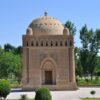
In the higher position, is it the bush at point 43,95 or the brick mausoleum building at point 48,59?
the brick mausoleum building at point 48,59

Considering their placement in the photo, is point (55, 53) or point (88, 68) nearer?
point (55, 53)

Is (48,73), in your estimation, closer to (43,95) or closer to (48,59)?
(48,59)

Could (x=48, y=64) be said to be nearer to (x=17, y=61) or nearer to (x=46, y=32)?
(x=46, y=32)

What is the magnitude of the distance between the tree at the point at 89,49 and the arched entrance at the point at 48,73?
12.3 m

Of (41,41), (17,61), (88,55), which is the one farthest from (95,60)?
(41,41)

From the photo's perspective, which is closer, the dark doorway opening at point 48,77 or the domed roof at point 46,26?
the dark doorway opening at point 48,77

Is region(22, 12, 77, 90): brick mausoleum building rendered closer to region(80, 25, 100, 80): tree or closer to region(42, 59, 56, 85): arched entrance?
region(42, 59, 56, 85): arched entrance

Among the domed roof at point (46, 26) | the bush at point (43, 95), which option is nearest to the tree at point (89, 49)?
the domed roof at point (46, 26)

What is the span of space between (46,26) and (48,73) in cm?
484

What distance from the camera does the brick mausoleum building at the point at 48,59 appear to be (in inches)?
1506

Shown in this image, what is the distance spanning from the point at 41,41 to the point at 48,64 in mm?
2456

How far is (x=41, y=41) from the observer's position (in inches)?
1532

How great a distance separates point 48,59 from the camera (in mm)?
38875

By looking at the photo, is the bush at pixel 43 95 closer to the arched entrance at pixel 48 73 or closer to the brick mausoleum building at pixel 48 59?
the brick mausoleum building at pixel 48 59
